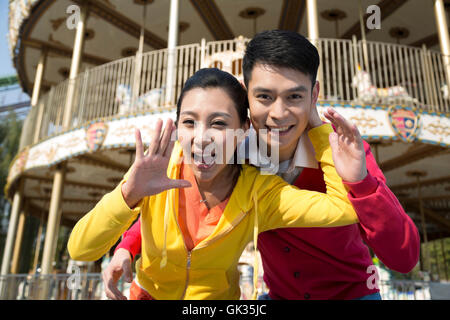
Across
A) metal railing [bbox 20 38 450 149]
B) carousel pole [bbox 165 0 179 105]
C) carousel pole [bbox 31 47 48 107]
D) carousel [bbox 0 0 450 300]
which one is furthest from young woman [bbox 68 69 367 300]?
carousel pole [bbox 31 47 48 107]

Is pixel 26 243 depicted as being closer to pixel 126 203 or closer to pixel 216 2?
pixel 216 2

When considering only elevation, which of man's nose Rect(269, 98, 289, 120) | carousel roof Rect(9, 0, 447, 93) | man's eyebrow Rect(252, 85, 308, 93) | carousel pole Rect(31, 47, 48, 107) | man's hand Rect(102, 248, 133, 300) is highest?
carousel roof Rect(9, 0, 447, 93)

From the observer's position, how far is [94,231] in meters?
1.30

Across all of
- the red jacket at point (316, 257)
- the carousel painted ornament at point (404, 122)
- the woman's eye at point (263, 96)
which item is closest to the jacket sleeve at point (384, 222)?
the red jacket at point (316, 257)

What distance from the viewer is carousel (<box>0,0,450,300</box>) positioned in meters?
6.45

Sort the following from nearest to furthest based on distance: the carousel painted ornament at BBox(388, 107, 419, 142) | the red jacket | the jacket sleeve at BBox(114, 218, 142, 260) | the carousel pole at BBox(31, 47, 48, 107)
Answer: the red jacket, the jacket sleeve at BBox(114, 218, 142, 260), the carousel painted ornament at BBox(388, 107, 419, 142), the carousel pole at BBox(31, 47, 48, 107)

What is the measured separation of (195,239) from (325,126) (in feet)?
2.58

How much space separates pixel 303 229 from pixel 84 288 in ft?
20.2

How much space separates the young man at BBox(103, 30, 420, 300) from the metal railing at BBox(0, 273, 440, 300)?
4476 mm

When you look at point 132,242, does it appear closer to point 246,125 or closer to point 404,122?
point 246,125

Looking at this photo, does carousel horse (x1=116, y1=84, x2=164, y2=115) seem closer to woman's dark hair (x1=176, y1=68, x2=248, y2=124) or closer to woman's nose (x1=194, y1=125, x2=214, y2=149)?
woman's dark hair (x1=176, y1=68, x2=248, y2=124)
